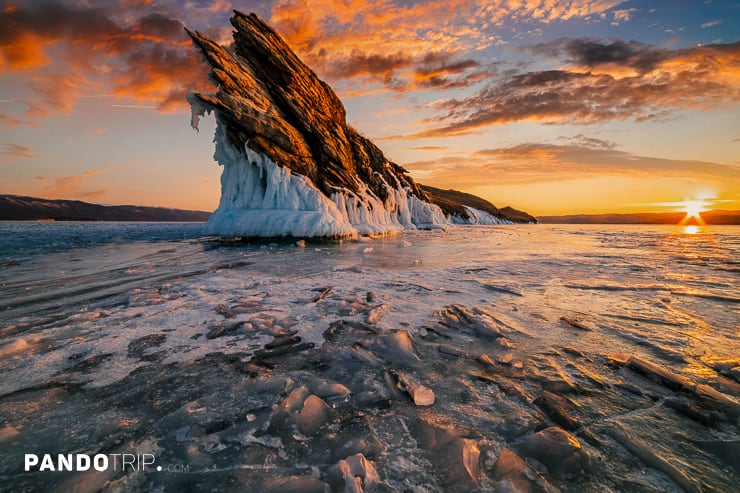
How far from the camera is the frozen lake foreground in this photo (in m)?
1.44

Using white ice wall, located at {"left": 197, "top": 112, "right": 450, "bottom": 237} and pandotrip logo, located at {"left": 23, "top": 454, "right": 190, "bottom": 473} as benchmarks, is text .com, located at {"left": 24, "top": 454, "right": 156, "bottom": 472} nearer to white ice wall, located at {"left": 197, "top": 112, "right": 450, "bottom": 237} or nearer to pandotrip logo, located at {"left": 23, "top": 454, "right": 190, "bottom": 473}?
pandotrip logo, located at {"left": 23, "top": 454, "right": 190, "bottom": 473}

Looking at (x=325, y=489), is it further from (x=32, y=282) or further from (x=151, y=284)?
(x=32, y=282)

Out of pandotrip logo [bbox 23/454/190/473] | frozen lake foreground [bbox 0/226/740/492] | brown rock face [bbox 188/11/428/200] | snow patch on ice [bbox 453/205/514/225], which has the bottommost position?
pandotrip logo [bbox 23/454/190/473]

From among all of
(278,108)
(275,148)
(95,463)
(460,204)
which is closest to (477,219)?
(460,204)

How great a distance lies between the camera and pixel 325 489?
1.32 m

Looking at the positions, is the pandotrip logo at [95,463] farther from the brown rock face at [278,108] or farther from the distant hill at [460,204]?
the distant hill at [460,204]

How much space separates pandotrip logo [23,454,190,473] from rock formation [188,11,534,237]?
1545cm

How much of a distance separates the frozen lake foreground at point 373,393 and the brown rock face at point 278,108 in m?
15.9

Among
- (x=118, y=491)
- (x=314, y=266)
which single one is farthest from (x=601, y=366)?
A: (x=314, y=266)

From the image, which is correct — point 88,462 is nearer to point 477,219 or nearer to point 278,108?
point 278,108

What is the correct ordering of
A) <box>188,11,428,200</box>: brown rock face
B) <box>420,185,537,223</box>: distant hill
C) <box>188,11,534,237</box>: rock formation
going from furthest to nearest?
<box>420,185,537,223</box>: distant hill → <box>188,11,428,200</box>: brown rock face → <box>188,11,534,237</box>: rock formation

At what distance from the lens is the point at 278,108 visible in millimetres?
21500

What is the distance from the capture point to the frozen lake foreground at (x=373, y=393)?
1.44 m

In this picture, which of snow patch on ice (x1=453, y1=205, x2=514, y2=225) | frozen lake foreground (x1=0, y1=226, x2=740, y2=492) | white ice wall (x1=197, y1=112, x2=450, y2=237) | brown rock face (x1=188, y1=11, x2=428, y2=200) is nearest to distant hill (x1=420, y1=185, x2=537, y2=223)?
snow patch on ice (x1=453, y1=205, x2=514, y2=225)
